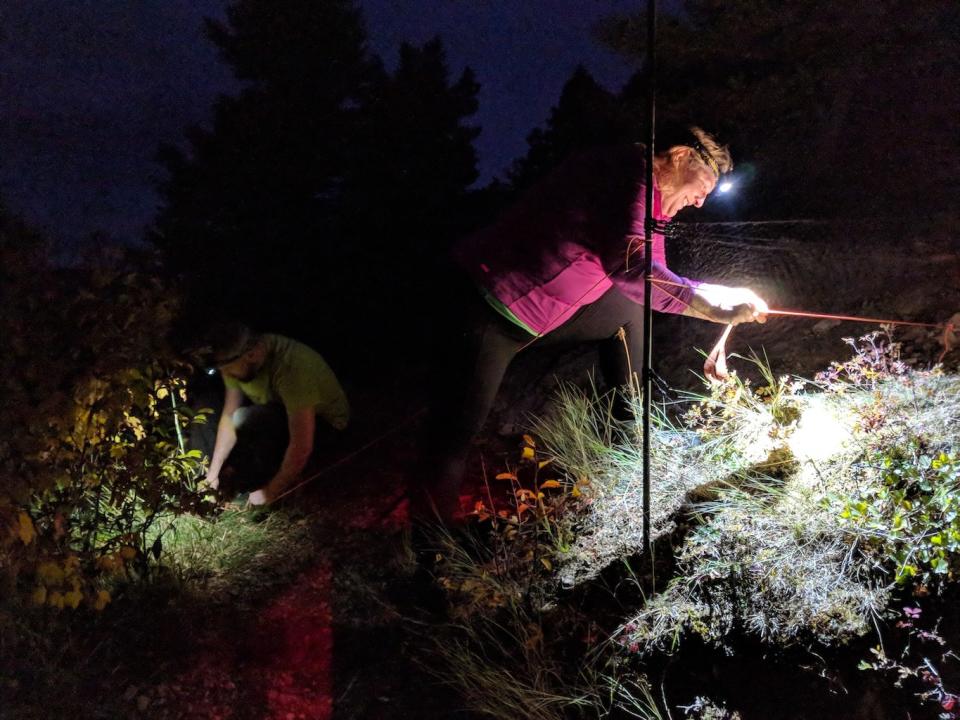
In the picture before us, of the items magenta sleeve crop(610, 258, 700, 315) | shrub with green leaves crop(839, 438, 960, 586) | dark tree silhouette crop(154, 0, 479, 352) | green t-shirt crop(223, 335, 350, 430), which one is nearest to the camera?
shrub with green leaves crop(839, 438, 960, 586)

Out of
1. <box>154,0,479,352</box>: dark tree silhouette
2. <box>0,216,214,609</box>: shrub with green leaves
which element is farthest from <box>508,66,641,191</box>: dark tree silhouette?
<box>0,216,214,609</box>: shrub with green leaves

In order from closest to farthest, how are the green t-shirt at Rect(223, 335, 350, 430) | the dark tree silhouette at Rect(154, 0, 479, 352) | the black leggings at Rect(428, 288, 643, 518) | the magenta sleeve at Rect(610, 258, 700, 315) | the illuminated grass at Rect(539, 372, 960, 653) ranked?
the illuminated grass at Rect(539, 372, 960, 653) → the magenta sleeve at Rect(610, 258, 700, 315) → the black leggings at Rect(428, 288, 643, 518) → the green t-shirt at Rect(223, 335, 350, 430) → the dark tree silhouette at Rect(154, 0, 479, 352)

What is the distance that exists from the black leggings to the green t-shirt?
1025 millimetres

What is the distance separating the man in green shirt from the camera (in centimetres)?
358

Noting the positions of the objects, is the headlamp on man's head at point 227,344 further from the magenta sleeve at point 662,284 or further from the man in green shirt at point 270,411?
the magenta sleeve at point 662,284

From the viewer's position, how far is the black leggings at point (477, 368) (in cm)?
268

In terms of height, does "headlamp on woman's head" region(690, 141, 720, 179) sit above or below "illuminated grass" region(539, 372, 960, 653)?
above

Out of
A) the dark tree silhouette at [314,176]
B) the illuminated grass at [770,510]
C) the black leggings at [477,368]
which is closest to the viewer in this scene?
the illuminated grass at [770,510]

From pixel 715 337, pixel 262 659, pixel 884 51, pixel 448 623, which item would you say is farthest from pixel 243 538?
pixel 884 51

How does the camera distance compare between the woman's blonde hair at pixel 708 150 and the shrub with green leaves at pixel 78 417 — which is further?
the woman's blonde hair at pixel 708 150

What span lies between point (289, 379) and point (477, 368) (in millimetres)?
1279

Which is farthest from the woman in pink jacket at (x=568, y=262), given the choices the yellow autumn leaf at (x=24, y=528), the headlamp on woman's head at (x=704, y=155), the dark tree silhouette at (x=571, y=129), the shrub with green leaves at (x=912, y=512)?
the dark tree silhouette at (x=571, y=129)

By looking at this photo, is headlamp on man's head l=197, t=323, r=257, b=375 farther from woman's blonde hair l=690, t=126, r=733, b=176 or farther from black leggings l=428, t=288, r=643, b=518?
woman's blonde hair l=690, t=126, r=733, b=176

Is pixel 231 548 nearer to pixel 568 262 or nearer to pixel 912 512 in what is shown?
pixel 568 262
